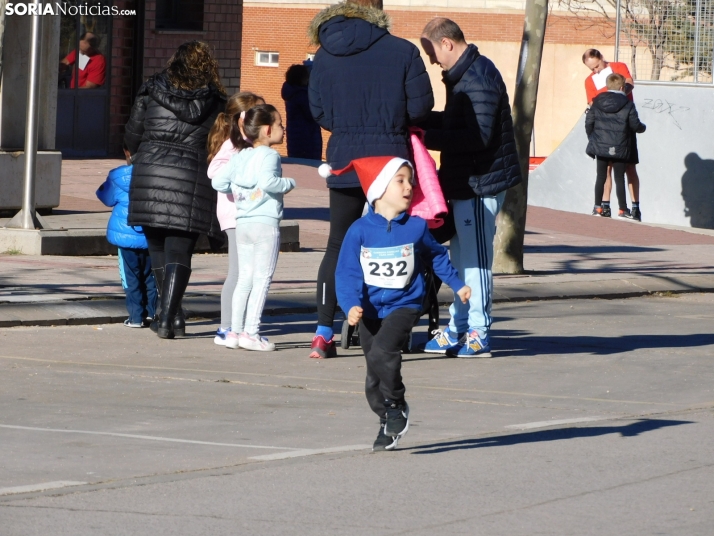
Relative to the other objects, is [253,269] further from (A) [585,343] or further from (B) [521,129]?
(B) [521,129]

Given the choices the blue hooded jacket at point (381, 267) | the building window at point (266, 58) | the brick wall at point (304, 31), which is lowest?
the blue hooded jacket at point (381, 267)

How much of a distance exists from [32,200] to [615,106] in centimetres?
943

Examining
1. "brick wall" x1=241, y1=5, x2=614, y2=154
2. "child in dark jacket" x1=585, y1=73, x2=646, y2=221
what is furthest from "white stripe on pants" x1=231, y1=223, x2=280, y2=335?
"brick wall" x1=241, y1=5, x2=614, y2=154

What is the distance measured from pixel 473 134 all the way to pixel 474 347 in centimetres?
129

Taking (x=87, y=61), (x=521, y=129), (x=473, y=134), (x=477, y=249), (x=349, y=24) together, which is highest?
(x=87, y=61)

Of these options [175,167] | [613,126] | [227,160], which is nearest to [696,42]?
[613,126]

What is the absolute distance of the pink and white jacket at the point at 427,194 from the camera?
8.14 metres

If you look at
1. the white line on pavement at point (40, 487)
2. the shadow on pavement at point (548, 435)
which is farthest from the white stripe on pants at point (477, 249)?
the white line on pavement at point (40, 487)

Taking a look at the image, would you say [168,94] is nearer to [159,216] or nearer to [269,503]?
[159,216]

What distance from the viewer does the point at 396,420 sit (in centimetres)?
607

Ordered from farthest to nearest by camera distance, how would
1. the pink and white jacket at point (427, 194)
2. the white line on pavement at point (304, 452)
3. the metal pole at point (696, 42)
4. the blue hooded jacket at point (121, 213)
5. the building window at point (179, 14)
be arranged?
1. the building window at point (179, 14)
2. the metal pole at point (696, 42)
3. the blue hooded jacket at point (121, 213)
4. the pink and white jacket at point (427, 194)
5. the white line on pavement at point (304, 452)

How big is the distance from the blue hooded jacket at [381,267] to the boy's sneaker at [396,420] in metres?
0.43

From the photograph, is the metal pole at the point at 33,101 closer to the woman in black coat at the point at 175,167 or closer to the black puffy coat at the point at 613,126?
the woman in black coat at the point at 175,167

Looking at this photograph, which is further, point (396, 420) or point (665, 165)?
point (665, 165)
